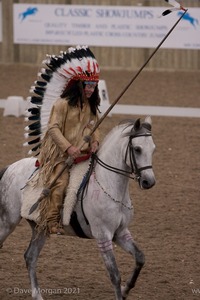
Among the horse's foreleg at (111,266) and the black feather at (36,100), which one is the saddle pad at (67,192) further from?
the black feather at (36,100)

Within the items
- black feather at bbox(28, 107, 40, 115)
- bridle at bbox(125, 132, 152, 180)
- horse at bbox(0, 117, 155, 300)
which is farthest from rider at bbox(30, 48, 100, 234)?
bridle at bbox(125, 132, 152, 180)

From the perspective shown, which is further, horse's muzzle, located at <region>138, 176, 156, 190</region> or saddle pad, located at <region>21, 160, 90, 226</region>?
saddle pad, located at <region>21, 160, 90, 226</region>

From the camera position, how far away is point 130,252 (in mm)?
7605

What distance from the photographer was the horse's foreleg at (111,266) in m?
7.40

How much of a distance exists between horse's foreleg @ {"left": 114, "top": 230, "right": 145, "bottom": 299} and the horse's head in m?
0.62

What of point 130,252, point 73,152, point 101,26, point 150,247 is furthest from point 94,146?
point 101,26

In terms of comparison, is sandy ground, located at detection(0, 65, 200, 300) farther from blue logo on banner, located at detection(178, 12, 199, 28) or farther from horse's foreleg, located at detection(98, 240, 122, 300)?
blue logo on banner, located at detection(178, 12, 199, 28)

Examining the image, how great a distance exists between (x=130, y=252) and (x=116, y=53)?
663 inches

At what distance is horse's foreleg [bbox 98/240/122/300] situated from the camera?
7.40 metres

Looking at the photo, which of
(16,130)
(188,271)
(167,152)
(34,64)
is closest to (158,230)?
(188,271)

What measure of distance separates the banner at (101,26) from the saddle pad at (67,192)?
13.4m

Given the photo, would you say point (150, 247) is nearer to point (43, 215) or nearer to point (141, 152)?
point (43, 215)

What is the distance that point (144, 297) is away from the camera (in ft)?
26.7

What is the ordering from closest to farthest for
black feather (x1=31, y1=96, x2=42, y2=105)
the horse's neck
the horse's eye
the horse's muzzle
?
1. the horse's muzzle
2. the horse's eye
3. the horse's neck
4. black feather (x1=31, y1=96, x2=42, y2=105)
